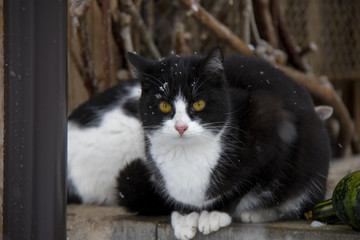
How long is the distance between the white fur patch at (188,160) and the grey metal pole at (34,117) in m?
→ 0.44

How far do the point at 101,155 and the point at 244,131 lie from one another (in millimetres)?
802

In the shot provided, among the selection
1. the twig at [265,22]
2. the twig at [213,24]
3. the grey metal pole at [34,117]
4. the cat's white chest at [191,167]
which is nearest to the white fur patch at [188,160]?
the cat's white chest at [191,167]

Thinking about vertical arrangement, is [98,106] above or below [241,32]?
below

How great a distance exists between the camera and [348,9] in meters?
5.35

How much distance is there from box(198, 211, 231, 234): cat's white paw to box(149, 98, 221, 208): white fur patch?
0.05 metres

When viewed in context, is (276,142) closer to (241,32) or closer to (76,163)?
(76,163)

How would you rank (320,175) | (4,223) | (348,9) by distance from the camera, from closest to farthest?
(4,223) → (320,175) → (348,9)

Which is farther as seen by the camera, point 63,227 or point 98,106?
point 98,106

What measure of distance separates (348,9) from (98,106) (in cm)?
374

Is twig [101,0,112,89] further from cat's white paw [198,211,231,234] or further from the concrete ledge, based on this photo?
cat's white paw [198,211,231,234]

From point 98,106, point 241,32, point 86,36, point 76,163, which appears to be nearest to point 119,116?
point 98,106

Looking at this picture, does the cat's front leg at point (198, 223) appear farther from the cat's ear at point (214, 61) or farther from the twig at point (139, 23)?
the twig at point (139, 23)

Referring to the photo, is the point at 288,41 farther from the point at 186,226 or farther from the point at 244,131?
the point at 186,226

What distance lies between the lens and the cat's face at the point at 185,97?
171 centimetres
